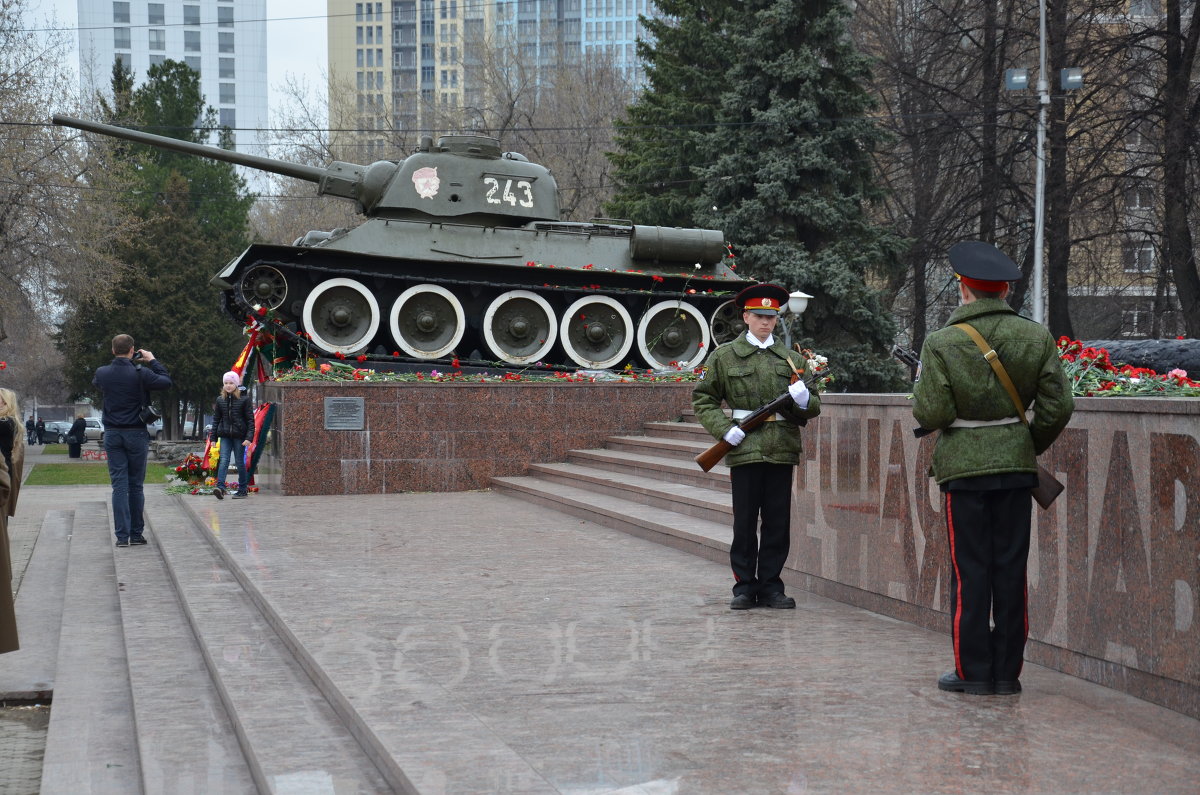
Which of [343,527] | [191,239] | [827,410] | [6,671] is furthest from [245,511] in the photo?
[191,239]

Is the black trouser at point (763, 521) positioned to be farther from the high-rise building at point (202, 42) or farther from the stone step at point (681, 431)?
the high-rise building at point (202, 42)

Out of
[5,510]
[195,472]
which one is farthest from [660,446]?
[5,510]

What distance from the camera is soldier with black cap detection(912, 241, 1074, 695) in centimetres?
511

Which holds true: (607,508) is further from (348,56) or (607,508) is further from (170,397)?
(348,56)

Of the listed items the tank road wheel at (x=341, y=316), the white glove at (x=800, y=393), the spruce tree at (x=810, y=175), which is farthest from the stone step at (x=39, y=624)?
the spruce tree at (x=810, y=175)

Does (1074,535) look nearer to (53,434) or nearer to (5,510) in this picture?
(5,510)

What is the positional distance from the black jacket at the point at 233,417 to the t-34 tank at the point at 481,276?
4.16 metres

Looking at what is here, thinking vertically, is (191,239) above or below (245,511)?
above

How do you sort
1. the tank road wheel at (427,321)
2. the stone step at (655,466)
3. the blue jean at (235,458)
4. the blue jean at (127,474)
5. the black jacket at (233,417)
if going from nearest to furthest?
1. the blue jean at (127,474)
2. the stone step at (655,466)
3. the black jacket at (233,417)
4. the blue jean at (235,458)
5. the tank road wheel at (427,321)

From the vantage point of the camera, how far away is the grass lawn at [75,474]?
23.8 m

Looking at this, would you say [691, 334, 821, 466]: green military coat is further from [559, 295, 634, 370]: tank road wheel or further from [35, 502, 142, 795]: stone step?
[559, 295, 634, 370]: tank road wheel

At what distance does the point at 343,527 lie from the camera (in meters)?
11.7

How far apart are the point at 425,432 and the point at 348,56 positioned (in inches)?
4830

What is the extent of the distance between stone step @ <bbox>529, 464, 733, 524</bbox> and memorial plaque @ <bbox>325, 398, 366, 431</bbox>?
2258 millimetres
